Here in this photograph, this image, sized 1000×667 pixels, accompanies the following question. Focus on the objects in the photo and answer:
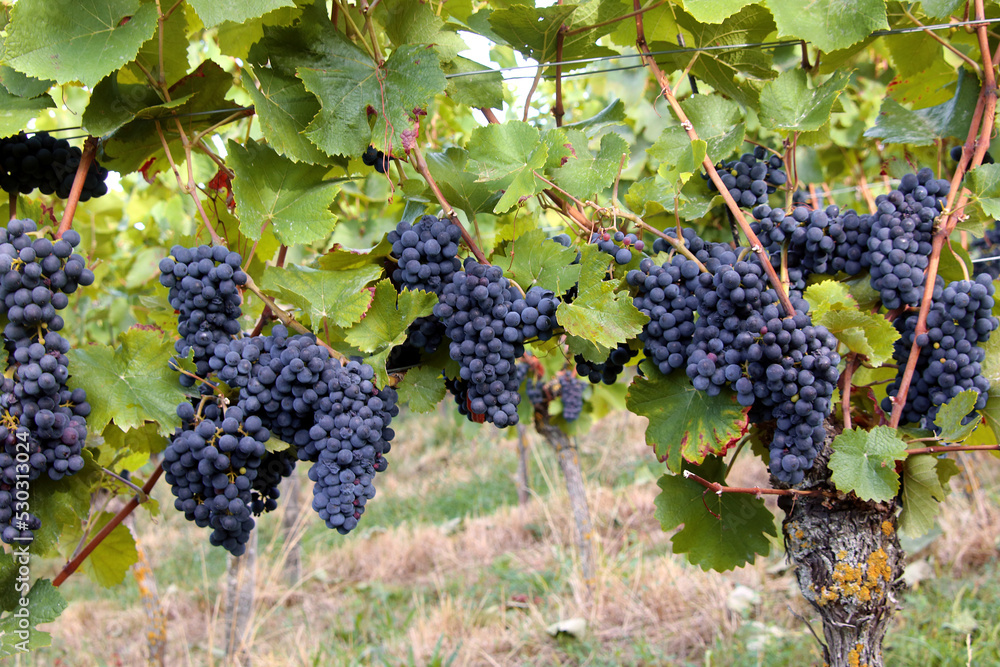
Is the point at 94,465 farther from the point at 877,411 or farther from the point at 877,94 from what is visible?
the point at 877,94

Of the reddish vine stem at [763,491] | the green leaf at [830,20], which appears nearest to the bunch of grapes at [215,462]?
the reddish vine stem at [763,491]

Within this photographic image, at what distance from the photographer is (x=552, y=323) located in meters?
1.11

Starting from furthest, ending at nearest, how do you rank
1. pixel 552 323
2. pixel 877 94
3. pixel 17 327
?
pixel 877 94, pixel 552 323, pixel 17 327

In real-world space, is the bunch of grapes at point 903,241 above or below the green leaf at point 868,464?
above

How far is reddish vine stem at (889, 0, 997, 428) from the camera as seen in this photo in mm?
1210

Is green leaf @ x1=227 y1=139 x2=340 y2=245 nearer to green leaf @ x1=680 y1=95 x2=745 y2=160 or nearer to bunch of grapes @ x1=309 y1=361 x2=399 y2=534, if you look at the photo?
bunch of grapes @ x1=309 y1=361 x2=399 y2=534

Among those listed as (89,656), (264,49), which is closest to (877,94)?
(264,49)

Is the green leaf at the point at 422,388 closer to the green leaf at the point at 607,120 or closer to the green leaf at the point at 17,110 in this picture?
the green leaf at the point at 607,120

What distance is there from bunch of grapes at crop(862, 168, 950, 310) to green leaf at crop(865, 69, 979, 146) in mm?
155

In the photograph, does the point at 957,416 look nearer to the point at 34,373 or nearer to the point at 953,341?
the point at 953,341

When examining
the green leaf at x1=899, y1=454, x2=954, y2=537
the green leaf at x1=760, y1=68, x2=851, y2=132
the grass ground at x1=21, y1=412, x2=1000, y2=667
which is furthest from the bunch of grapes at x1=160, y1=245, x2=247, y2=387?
the grass ground at x1=21, y1=412, x2=1000, y2=667

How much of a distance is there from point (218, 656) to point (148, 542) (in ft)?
11.5

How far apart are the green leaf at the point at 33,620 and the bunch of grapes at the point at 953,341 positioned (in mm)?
1621

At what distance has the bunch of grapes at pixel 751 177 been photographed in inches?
52.1
